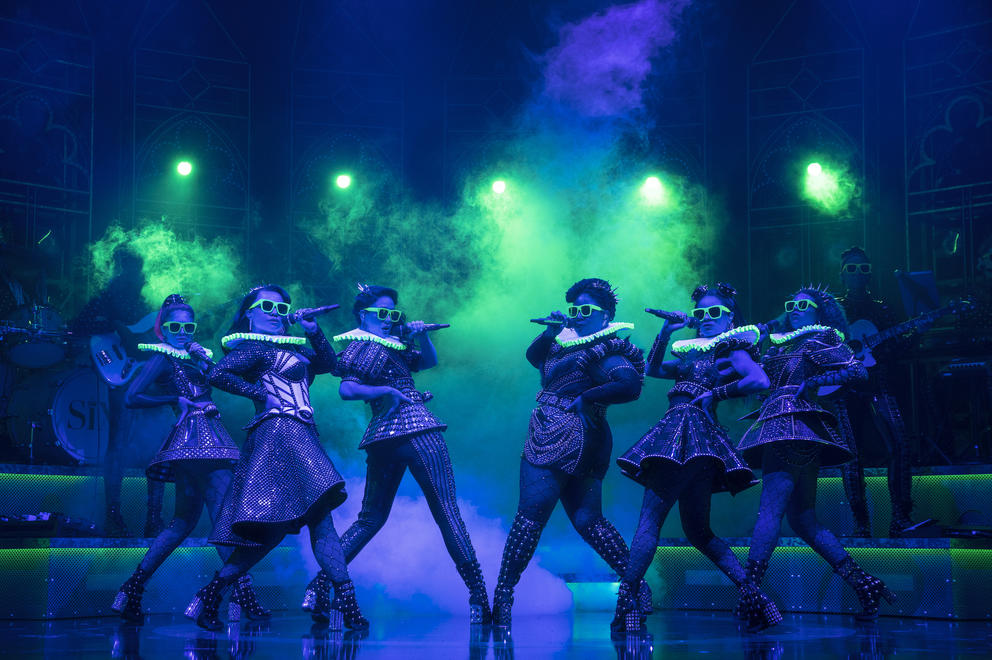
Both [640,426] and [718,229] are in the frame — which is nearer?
[640,426]

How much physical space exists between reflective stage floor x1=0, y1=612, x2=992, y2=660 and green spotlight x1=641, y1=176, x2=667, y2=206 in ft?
16.5

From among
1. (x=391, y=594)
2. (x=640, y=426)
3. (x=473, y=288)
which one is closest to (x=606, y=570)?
(x=640, y=426)

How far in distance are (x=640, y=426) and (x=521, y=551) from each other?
4.00 metres

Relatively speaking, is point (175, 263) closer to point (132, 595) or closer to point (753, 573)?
point (132, 595)

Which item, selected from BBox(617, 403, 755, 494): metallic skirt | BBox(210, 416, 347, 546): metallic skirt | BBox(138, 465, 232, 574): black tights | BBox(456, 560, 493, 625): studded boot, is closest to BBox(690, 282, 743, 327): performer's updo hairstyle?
BBox(617, 403, 755, 494): metallic skirt

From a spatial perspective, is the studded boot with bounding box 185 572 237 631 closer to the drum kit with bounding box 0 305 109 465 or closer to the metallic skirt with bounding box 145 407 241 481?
the metallic skirt with bounding box 145 407 241 481

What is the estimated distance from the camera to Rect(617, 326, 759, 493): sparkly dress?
604 centimetres

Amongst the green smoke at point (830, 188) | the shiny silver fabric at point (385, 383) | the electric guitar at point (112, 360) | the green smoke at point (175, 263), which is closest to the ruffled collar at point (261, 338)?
the shiny silver fabric at point (385, 383)

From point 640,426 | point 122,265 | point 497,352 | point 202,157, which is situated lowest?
point 640,426

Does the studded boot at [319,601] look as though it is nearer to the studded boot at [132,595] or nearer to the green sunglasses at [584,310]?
the studded boot at [132,595]

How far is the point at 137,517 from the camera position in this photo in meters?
8.82

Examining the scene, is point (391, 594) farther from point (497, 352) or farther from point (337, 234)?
point (337, 234)

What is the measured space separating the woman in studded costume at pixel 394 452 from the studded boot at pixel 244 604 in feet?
1.61

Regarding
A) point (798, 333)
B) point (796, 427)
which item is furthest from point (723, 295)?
point (796, 427)
